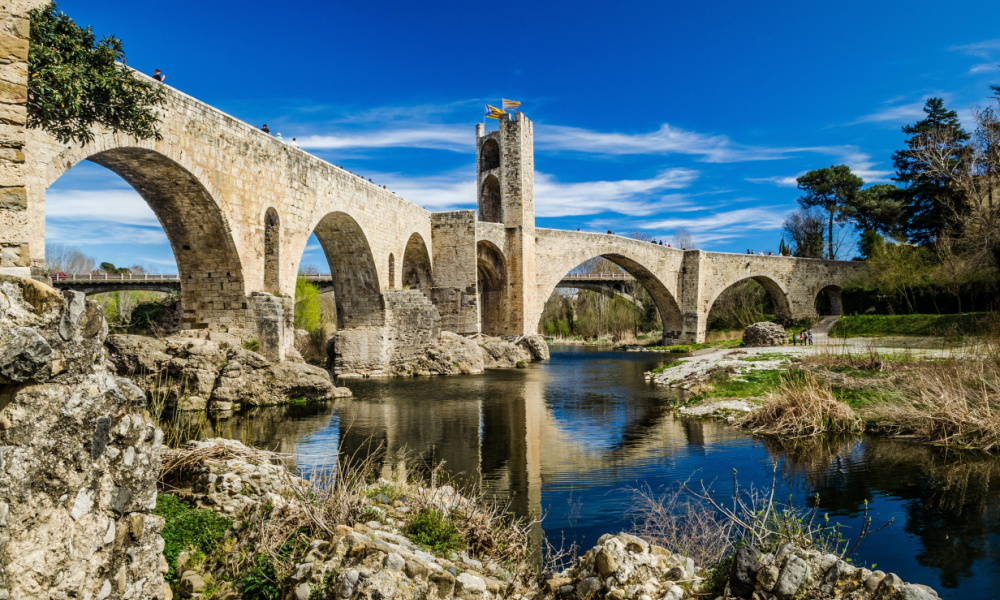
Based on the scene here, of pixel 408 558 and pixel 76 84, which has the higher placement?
pixel 76 84

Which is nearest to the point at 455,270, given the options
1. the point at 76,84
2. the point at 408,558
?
the point at 76,84

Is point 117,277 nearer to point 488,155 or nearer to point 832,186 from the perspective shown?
point 488,155

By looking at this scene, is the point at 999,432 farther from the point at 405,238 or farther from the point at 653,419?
the point at 405,238

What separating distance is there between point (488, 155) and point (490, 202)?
1876mm

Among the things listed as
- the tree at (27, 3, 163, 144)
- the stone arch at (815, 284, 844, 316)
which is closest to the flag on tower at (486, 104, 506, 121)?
the tree at (27, 3, 163, 144)

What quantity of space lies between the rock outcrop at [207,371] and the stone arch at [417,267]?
9.81m

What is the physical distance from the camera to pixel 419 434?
362 inches

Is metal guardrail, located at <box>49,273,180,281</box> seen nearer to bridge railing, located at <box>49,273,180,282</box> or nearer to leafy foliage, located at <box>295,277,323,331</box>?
bridge railing, located at <box>49,273,180,282</box>

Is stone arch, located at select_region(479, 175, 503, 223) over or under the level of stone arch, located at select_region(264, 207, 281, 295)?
over

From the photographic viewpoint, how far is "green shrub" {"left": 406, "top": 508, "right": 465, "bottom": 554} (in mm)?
3541

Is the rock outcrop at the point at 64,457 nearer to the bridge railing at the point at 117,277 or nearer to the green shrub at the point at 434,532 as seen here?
the green shrub at the point at 434,532

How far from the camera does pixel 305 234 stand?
47.2 ft

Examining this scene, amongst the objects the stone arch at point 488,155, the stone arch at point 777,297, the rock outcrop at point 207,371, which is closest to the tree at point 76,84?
the rock outcrop at point 207,371

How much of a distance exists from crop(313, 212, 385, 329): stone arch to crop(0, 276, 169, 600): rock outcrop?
15.0 m
